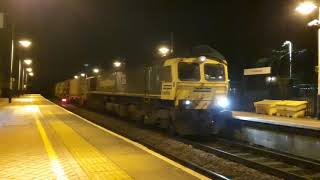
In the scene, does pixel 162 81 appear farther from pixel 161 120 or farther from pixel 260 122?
pixel 260 122

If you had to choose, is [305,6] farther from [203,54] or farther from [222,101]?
[222,101]

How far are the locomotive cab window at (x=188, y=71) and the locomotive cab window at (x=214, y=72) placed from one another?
0.38 m

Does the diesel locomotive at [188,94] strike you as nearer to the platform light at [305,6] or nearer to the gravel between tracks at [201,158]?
the gravel between tracks at [201,158]

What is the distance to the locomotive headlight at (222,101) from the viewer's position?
18.9m

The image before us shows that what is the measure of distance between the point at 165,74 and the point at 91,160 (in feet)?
29.0

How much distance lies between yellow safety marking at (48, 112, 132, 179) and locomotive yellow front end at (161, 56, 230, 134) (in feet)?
14.5

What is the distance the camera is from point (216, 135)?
20125mm

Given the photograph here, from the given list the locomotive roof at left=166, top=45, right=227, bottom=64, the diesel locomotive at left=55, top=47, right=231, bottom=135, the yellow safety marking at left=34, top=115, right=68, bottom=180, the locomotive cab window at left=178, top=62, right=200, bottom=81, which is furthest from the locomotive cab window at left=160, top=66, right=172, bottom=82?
the yellow safety marking at left=34, top=115, right=68, bottom=180

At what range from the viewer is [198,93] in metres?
18.6

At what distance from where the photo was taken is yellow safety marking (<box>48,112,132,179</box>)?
9406mm

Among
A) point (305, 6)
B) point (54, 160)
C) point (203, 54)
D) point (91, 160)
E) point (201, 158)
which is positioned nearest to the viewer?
point (54, 160)

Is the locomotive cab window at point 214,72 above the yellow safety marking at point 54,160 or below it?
above

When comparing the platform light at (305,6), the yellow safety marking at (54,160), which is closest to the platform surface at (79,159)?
the yellow safety marking at (54,160)

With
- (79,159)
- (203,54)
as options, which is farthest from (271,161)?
(203,54)
